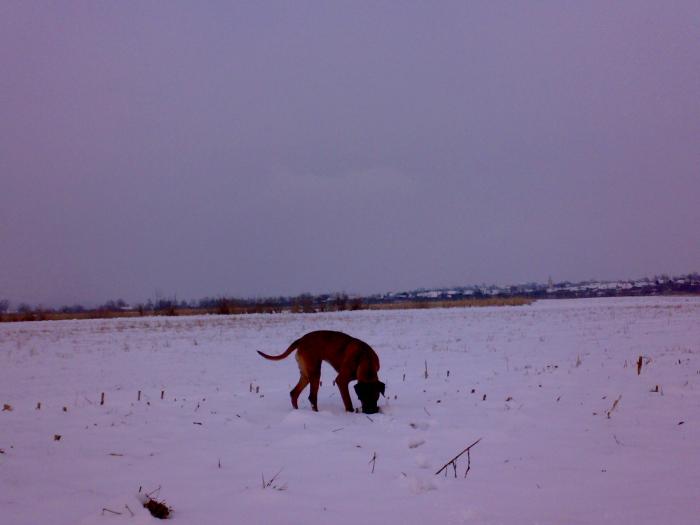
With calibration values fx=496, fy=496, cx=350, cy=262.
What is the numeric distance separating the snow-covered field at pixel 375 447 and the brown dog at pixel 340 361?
0.37m

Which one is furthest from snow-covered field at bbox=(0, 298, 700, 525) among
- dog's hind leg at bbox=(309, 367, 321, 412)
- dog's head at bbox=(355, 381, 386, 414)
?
dog's hind leg at bbox=(309, 367, 321, 412)

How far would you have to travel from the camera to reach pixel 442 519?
3.33 meters

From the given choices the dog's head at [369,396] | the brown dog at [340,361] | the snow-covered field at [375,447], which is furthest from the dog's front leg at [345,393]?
the dog's head at [369,396]

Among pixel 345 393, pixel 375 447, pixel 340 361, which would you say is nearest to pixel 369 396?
pixel 345 393

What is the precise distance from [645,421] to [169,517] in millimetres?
5570

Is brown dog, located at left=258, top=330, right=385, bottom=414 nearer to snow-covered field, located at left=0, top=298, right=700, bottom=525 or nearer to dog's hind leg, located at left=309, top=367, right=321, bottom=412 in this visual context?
dog's hind leg, located at left=309, top=367, right=321, bottom=412

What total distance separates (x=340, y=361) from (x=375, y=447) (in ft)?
8.09

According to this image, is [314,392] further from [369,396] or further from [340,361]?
[369,396]

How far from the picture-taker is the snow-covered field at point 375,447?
3490 mm

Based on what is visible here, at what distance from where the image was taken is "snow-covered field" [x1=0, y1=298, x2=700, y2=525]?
349 cm

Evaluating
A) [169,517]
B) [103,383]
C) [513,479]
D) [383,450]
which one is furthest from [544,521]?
[103,383]

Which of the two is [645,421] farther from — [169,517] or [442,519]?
[169,517]

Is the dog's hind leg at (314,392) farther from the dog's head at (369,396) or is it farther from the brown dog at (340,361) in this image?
the dog's head at (369,396)

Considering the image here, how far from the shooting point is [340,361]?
7660mm
